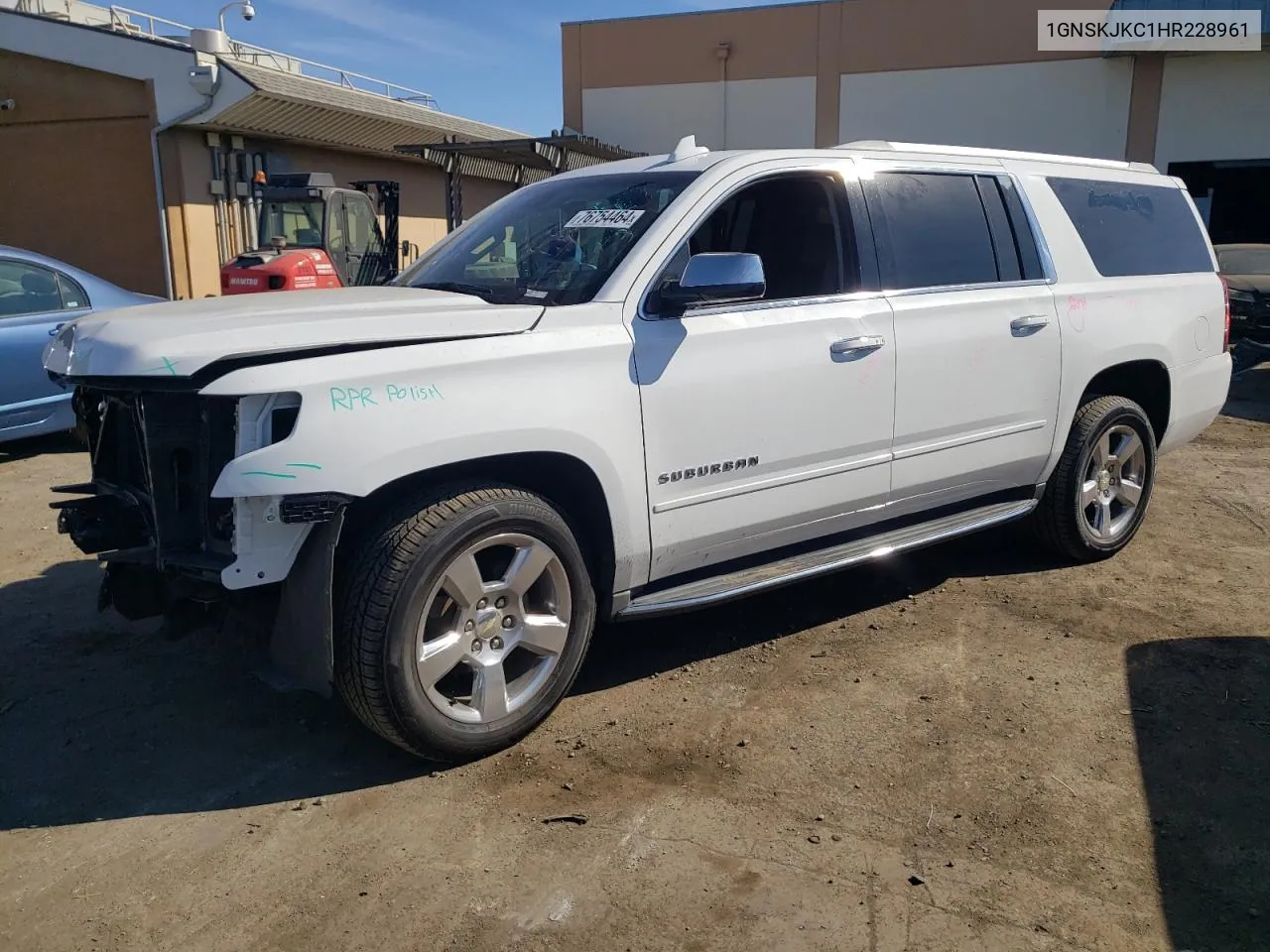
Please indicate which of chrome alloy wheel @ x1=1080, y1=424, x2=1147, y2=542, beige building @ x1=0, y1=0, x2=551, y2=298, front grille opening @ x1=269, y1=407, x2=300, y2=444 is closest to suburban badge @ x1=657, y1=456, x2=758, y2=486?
front grille opening @ x1=269, y1=407, x2=300, y2=444

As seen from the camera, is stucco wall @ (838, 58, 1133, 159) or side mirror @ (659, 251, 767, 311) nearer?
side mirror @ (659, 251, 767, 311)

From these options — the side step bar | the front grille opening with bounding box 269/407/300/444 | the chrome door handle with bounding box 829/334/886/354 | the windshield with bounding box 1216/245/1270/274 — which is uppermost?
the windshield with bounding box 1216/245/1270/274

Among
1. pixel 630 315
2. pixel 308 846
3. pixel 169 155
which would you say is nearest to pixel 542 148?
pixel 169 155

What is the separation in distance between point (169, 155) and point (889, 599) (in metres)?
16.0

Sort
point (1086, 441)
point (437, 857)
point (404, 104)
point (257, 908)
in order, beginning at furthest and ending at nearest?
point (404, 104), point (1086, 441), point (437, 857), point (257, 908)

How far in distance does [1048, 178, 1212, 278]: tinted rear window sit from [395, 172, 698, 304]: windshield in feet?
7.77

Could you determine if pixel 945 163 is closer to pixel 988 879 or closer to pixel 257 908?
pixel 988 879

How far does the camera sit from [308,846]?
2.95 metres

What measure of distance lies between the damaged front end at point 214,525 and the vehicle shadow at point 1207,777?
2.47m

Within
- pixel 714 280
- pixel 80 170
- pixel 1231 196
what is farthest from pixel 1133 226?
pixel 1231 196

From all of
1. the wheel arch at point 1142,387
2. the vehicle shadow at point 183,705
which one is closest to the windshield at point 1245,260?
the wheel arch at point 1142,387

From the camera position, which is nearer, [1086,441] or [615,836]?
[615,836]

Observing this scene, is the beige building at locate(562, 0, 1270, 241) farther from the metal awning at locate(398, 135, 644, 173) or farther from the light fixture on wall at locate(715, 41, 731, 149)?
the metal awning at locate(398, 135, 644, 173)

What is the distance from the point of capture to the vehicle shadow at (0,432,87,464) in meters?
7.80
